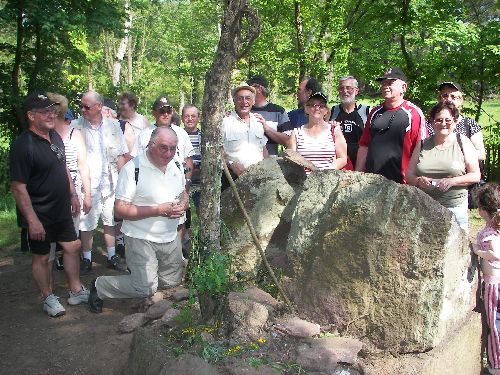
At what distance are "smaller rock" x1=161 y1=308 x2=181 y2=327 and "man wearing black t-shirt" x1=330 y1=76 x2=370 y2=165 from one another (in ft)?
9.34

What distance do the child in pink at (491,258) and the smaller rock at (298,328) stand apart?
1.33 m

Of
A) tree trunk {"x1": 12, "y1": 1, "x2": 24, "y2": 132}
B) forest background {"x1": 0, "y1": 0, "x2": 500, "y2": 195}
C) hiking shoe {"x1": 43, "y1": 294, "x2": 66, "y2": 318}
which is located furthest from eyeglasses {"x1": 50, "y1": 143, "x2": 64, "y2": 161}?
tree trunk {"x1": 12, "y1": 1, "x2": 24, "y2": 132}

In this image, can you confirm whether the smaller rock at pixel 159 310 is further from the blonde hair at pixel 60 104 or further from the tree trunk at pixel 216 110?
the blonde hair at pixel 60 104

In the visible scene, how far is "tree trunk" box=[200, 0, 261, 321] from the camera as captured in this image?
10.3ft

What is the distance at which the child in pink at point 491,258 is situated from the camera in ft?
11.7

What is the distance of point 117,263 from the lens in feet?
18.9

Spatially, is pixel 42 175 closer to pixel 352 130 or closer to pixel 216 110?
pixel 216 110

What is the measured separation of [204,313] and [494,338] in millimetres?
2208

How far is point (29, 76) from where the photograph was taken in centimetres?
1073

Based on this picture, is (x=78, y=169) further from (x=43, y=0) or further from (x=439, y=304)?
(x=43, y=0)

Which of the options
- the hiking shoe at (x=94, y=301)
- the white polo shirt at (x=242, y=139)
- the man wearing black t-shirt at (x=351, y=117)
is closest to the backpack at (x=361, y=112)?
the man wearing black t-shirt at (x=351, y=117)

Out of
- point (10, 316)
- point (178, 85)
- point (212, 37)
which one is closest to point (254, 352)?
point (10, 316)

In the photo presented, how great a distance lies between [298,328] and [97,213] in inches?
124

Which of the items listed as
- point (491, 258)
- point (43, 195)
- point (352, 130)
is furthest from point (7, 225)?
point (491, 258)
